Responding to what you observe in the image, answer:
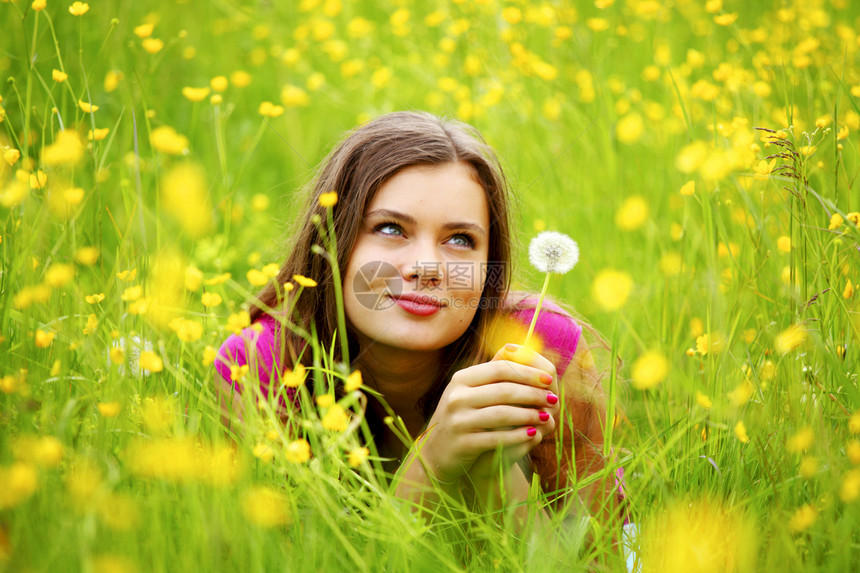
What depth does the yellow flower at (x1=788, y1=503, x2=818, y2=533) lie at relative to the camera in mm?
987

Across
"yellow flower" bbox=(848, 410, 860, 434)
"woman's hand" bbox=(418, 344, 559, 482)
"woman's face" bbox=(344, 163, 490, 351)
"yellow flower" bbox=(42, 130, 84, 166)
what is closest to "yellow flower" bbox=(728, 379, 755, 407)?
"yellow flower" bbox=(848, 410, 860, 434)

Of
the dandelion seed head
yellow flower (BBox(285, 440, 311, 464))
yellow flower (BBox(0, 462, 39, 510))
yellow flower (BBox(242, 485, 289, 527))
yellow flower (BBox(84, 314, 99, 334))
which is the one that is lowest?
yellow flower (BBox(242, 485, 289, 527))

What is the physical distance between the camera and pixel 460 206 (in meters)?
1.50

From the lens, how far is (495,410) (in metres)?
1.18

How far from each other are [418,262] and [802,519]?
76 cm

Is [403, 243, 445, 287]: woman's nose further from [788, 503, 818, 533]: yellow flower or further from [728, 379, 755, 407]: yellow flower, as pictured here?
[788, 503, 818, 533]: yellow flower

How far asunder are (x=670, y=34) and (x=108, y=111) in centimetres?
250

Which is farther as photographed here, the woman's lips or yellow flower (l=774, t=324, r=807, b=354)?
the woman's lips

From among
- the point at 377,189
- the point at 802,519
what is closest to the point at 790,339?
the point at 802,519

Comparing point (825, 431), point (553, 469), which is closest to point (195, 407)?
point (553, 469)

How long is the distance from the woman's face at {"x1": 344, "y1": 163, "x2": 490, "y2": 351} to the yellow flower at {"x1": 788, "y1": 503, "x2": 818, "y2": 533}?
2.23ft

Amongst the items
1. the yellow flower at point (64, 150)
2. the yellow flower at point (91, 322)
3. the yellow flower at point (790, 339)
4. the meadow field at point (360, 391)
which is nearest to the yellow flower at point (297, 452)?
the meadow field at point (360, 391)

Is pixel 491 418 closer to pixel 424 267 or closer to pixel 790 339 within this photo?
pixel 424 267

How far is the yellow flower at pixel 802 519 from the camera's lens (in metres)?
0.99
